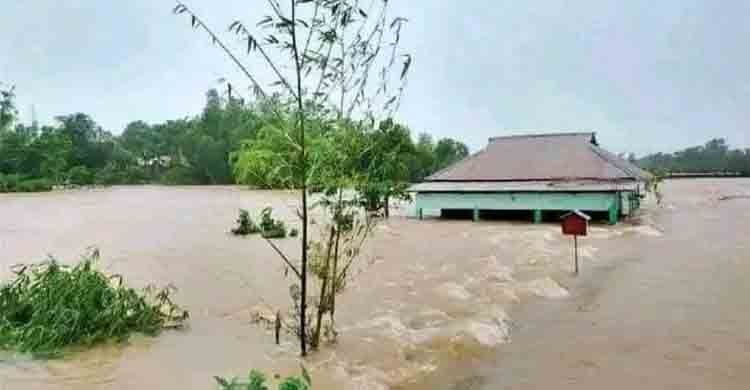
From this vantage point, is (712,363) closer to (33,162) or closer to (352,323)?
(352,323)

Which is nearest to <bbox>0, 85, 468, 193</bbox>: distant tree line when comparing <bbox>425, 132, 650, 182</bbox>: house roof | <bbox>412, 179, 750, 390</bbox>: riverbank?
<bbox>425, 132, 650, 182</bbox>: house roof

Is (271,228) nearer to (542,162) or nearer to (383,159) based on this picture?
(383,159)

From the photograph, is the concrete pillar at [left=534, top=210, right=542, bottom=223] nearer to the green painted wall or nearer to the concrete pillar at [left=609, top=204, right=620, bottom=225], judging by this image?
the green painted wall

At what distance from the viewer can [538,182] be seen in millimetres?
15203

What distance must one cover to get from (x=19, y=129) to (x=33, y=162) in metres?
3.97

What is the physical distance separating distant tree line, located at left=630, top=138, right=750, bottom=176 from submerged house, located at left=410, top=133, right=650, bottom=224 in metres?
22.4

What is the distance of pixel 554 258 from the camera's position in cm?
923

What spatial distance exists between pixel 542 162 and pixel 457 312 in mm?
11208

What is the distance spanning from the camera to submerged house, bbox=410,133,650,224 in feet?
45.5

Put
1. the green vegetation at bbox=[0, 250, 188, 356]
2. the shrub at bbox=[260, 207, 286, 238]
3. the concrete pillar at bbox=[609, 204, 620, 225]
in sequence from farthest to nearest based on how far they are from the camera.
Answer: the concrete pillar at bbox=[609, 204, 620, 225]
the shrub at bbox=[260, 207, 286, 238]
the green vegetation at bbox=[0, 250, 188, 356]

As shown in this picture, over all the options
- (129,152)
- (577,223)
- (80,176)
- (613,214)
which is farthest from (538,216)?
(129,152)

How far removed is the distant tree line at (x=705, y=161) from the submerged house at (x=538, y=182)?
22.4 meters

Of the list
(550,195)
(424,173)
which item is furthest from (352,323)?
(424,173)

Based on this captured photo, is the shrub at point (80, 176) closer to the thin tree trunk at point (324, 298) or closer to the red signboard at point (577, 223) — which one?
the red signboard at point (577, 223)
